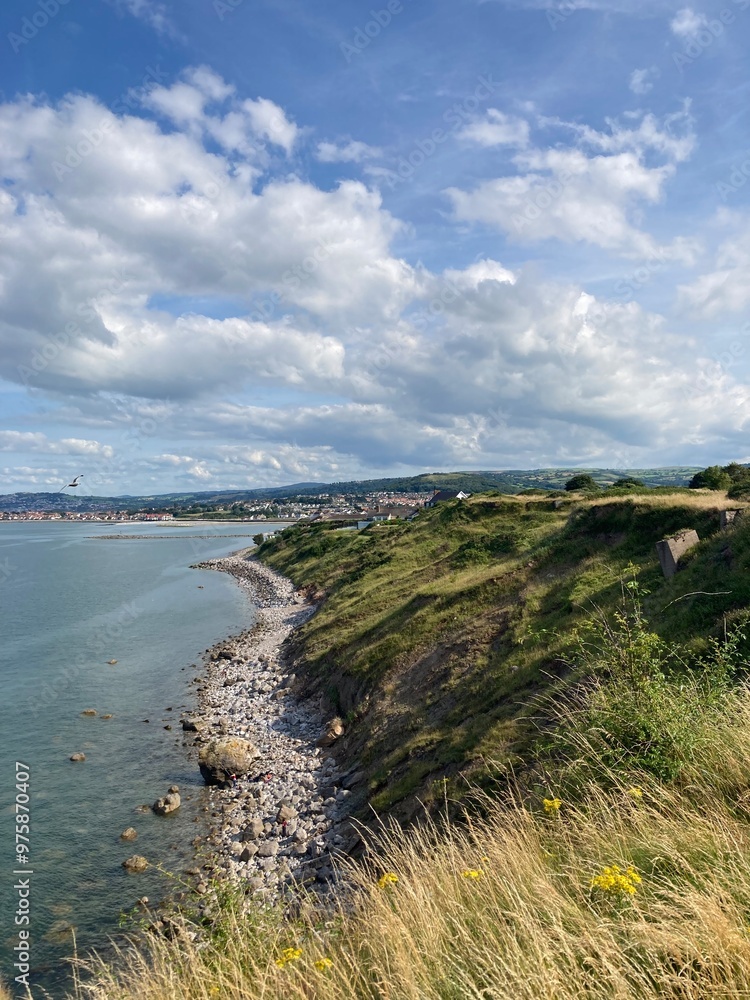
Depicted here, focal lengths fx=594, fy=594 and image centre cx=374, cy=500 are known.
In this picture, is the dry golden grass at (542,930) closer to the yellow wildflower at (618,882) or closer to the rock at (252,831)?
the yellow wildflower at (618,882)

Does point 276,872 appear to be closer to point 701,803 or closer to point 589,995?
point 701,803

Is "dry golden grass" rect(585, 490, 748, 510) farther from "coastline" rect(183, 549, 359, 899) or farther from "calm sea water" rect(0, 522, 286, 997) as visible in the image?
"calm sea water" rect(0, 522, 286, 997)

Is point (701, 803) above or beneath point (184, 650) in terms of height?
above

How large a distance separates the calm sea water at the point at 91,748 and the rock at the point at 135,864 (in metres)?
Result: 0.20

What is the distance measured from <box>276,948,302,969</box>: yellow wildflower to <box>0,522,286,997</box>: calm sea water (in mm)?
11821

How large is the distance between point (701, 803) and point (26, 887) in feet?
60.7

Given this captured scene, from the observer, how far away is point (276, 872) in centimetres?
1599

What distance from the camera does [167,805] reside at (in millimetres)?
20312

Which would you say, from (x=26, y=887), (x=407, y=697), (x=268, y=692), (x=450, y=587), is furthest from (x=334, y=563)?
(x=26, y=887)

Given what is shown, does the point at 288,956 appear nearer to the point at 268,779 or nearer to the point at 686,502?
the point at 268,779

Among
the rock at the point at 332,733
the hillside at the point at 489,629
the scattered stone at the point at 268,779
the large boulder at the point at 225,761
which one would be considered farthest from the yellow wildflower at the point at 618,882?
the rock at the point at 332,733

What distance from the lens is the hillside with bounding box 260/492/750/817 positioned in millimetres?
14820

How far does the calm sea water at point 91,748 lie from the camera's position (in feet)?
52.2

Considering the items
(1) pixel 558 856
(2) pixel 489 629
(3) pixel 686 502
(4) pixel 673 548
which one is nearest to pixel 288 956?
(1) pixel 558 856
